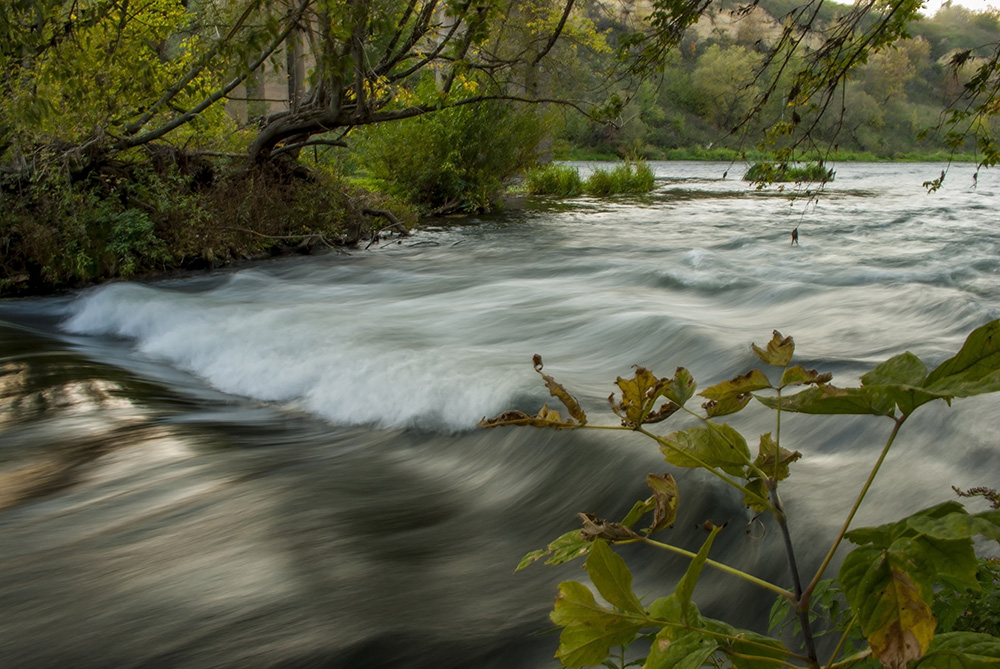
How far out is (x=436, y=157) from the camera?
16.4 meters

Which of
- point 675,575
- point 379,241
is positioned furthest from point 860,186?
point 675,575

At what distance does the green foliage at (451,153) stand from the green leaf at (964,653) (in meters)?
15.5

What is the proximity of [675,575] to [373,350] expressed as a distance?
12.1 feet

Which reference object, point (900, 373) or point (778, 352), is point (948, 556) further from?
point (778, 352)

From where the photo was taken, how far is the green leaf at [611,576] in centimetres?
83

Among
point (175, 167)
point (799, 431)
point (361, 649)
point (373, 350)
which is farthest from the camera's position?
point (175, 167)

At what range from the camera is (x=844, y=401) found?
91 centimetres

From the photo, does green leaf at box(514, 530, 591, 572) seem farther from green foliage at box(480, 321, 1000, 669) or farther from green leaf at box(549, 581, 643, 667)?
green leaf at box(549, 581, 643, 667)

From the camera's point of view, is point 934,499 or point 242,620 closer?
point 242,620

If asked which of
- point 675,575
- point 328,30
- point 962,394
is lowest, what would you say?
point 675,575

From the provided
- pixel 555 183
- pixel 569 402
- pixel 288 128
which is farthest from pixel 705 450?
pixel 555 183

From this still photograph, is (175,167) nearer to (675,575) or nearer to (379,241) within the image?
(379,241)

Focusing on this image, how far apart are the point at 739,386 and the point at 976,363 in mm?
289

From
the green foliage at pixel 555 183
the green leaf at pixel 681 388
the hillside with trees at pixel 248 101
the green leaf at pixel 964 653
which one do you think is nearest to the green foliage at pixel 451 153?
the hillside with trees at pixel 248 101
